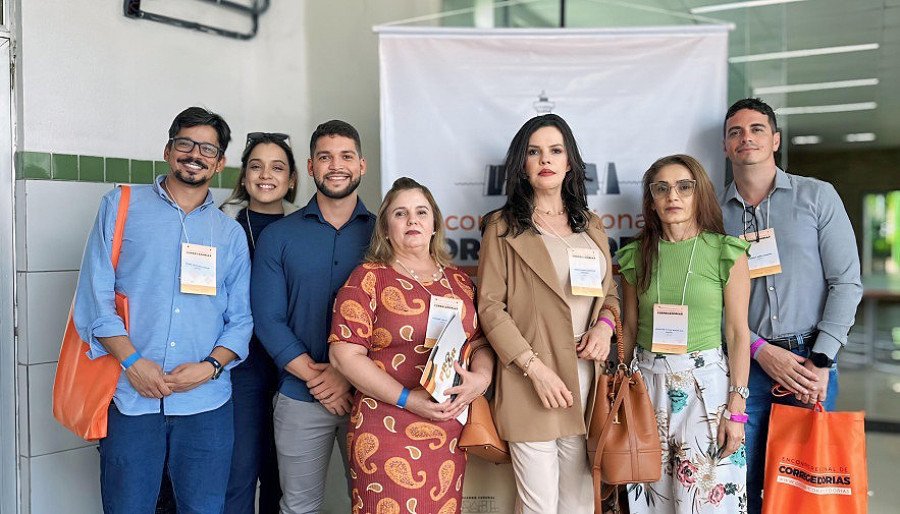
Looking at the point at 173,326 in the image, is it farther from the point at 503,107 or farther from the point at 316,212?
the point at 503,107

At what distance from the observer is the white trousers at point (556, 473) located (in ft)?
7.11

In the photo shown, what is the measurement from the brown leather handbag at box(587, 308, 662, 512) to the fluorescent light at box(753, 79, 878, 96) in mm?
1599

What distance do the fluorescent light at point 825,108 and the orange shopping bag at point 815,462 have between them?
1.41 meters

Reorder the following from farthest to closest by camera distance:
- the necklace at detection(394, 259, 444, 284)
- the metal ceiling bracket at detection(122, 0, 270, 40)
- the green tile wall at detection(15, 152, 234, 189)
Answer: the metal ceiling bracket at detection(122, 0, 270, 40) < the green tile wall at detection(15, 152, 234, 189) < the necklace at detection(394, 259, 444, 284)

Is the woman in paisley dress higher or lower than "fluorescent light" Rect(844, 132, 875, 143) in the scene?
lower

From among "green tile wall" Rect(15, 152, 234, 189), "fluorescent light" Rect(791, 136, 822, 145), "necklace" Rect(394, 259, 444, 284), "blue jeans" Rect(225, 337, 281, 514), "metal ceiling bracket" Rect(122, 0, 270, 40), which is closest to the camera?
"necklace" Rect(394, 259, 444, 284)

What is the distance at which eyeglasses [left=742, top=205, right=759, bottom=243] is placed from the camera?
2395 mm

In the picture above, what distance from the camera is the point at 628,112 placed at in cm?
277

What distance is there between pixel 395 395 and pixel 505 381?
1.40 ft

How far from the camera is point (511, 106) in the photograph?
282cm

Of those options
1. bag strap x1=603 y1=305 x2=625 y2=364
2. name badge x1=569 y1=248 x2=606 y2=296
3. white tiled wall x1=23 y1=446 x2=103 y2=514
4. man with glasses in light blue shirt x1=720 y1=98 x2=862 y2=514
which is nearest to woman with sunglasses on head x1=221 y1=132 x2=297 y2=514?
white tiled wall x1=23 y1=446 x2=103 y2=514

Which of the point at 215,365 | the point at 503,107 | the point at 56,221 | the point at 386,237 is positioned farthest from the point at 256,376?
the point at 503,107

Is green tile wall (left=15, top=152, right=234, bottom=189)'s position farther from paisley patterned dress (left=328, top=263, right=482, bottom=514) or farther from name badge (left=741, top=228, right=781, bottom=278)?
name badge (left=741, top=228, right=781, bottom=278)

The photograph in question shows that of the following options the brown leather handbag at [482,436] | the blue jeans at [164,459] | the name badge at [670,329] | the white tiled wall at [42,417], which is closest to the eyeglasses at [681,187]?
the name badge at [670,329]
